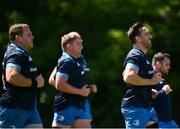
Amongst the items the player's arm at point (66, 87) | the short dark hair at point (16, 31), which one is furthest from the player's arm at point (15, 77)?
the player's arm at point (66, 87)

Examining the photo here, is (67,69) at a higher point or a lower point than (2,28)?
lower

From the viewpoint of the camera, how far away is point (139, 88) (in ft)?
28.6

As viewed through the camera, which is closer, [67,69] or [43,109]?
[67,69]

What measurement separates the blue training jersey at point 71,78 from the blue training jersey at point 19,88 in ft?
3.32

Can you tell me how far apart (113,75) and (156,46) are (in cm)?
158

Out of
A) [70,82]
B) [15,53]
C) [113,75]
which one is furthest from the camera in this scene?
[113,75]

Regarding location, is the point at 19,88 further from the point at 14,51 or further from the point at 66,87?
the point at 66,87

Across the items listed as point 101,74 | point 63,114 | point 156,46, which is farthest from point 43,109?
point 63,114

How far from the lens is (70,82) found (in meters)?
9.20

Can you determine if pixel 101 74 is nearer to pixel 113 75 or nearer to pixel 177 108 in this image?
pixel 113 75

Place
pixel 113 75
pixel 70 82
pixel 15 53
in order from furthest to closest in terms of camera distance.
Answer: pixel 113 75, pixel 70 82, pixel 15 53

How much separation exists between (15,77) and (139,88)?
1579 mm

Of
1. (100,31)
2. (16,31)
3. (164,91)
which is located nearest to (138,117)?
(164,91)

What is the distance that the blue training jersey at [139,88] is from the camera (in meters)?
8.67
